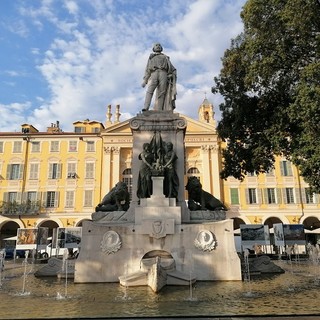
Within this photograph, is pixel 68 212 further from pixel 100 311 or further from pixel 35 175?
pixel 100 311

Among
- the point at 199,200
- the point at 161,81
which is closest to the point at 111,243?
the point at 199,200

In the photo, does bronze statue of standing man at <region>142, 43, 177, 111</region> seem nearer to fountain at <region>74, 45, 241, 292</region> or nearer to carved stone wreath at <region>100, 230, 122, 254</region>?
fountain at <region>74, 45, 241, 292</region>

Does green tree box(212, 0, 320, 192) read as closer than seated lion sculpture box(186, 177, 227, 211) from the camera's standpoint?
No

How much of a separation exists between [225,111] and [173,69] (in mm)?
8285

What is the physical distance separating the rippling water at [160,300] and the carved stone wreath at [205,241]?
2.98ft

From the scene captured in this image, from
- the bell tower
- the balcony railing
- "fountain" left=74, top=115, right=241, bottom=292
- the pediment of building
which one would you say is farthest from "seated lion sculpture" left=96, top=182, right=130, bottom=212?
the bell tower

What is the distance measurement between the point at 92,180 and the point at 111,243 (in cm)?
3974

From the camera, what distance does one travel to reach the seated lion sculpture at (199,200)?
10703 millimetres

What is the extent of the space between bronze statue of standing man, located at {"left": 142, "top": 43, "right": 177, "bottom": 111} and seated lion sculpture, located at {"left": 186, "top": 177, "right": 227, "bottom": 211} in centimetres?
276

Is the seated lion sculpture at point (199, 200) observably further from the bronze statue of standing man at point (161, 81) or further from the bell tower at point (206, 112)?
the bell tower at point (206, 112)

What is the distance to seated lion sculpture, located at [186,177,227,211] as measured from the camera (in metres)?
10.7

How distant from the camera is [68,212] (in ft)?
153

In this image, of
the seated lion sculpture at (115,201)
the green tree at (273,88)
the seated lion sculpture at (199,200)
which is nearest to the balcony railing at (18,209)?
the green tree at (273,88)

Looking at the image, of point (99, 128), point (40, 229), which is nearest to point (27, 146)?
point (99, 128)
